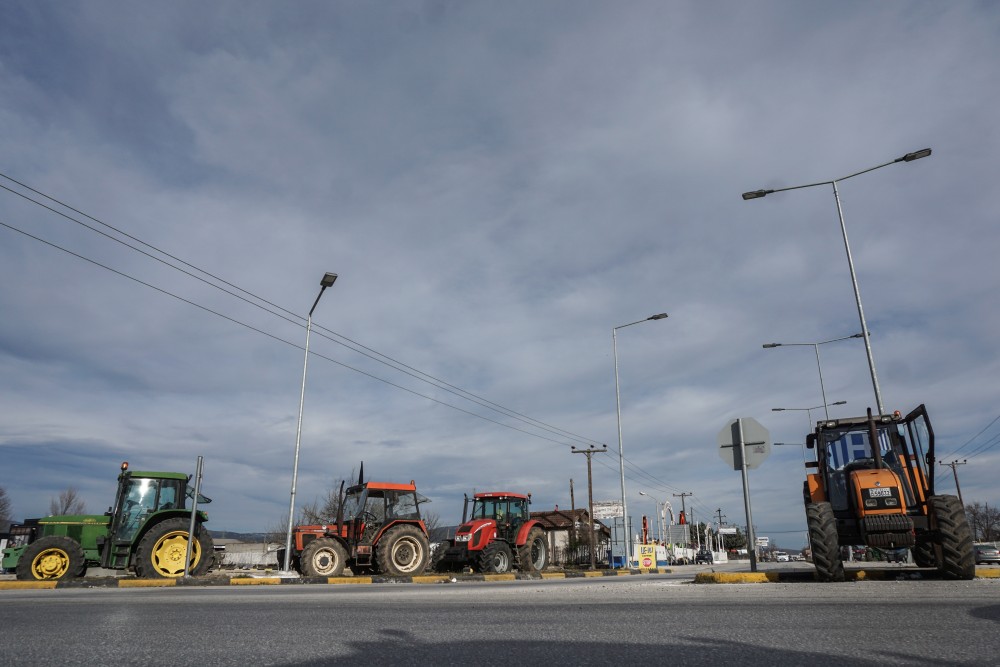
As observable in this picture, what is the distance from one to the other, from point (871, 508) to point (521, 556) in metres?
12.0

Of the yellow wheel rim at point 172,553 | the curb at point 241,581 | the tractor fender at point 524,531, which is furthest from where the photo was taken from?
the tractor fender at point 524,531

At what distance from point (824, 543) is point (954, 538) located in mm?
1717

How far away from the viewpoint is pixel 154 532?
14922 millimetres

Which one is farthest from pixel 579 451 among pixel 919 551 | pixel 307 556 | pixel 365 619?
pixel 365 619

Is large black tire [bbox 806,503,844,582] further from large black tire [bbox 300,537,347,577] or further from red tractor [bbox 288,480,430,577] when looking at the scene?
large black tire [bbox 300,537,347,577]

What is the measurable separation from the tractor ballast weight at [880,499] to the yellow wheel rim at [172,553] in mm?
12950

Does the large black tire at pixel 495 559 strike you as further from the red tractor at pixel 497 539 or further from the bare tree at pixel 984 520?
the bare tree at pixel 984 520

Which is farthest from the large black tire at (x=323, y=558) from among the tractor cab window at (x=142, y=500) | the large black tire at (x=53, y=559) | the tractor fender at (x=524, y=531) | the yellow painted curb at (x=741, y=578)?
the yellow painted curb at (x=741, y=578)

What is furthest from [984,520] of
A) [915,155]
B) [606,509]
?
[915,155]

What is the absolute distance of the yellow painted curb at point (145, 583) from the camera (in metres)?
13.4

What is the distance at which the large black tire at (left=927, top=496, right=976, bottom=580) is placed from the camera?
9.45 metres

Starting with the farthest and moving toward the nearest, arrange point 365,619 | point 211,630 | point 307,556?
point 307,556 → point 365,619 → point 211,630

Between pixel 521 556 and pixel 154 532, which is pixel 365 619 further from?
pixel 521 556

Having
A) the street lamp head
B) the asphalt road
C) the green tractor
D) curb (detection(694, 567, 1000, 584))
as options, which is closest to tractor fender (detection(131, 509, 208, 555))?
the green tractor
